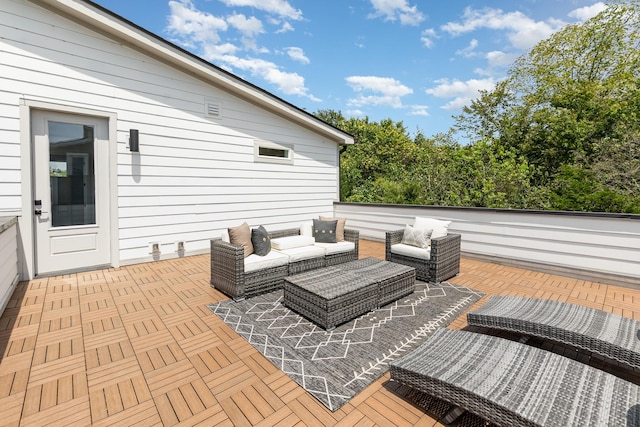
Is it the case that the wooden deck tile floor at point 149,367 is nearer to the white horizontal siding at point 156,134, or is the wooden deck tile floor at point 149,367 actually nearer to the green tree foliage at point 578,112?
the white horizontal siding at point 156,134

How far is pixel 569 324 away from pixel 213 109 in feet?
20.5

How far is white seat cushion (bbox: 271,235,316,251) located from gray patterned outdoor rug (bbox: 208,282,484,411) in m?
0.73

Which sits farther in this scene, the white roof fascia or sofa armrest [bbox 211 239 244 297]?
the white roof fascia

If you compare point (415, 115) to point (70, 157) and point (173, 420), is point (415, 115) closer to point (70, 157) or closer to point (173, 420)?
point (70, 157)

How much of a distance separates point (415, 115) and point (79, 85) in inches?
722

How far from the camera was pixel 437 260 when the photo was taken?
13.8 feet

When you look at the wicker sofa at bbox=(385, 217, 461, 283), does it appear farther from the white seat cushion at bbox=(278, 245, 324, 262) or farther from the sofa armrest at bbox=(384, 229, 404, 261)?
the white seat cushion at bbox=(278, 245, 324, 262)

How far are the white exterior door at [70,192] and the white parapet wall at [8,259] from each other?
0.39 meters

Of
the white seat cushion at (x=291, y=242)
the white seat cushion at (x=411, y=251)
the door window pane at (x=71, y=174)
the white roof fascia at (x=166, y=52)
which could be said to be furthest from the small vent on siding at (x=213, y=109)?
the white seat cushion at (x=411, y=251)

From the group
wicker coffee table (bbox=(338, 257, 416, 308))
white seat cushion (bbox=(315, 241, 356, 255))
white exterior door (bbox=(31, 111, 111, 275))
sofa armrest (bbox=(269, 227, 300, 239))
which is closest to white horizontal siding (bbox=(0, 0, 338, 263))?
white exterior door (bbox=(31, 111, 111, 275))

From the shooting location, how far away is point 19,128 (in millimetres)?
4082

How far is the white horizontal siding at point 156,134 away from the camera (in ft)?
13.4

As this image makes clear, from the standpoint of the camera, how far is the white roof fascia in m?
4.32

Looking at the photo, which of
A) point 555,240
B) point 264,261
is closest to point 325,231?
point 264,261
